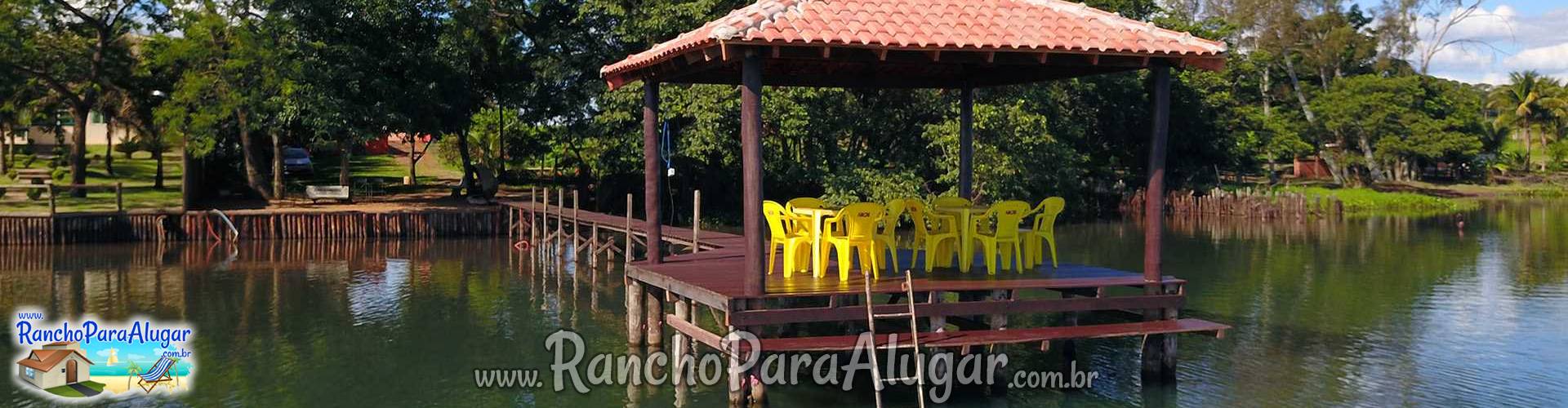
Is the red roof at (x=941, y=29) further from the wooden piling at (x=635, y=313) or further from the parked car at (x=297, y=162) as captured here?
the parked car at (x=297, y=162)

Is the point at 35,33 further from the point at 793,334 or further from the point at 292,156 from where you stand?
the point at 793,334

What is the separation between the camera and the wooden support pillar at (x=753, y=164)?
869cm

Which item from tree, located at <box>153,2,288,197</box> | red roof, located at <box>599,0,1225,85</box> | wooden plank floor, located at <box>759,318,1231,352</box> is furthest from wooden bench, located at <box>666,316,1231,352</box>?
tree, located at <box>153,2,288,197</box>

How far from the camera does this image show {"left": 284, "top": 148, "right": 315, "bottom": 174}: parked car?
119 ft

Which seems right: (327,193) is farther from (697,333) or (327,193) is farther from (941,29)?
(941,29)

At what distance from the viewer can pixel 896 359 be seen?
11.6 metres

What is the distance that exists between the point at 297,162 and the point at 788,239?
30633 mm

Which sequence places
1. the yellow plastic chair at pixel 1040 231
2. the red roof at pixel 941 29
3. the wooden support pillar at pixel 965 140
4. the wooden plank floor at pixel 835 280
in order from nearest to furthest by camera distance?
the red roof at pixel 941 29
the wooden plank floor at pixel 835 280
the yellow plastic chair at pixel 1040 231
the wooden support pillar at pixel 965 140

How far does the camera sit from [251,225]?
85.5 feet

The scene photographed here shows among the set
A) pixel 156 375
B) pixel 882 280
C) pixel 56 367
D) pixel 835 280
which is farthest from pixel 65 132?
pixel 882 280

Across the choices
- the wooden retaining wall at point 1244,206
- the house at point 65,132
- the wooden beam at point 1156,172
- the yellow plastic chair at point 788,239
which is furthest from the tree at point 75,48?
the wooden retaining wall at point 1244,206

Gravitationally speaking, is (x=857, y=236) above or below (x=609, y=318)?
above

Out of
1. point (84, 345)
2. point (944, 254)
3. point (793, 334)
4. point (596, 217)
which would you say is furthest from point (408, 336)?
point (596, 217)

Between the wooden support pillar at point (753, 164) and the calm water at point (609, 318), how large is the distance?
1.56m
